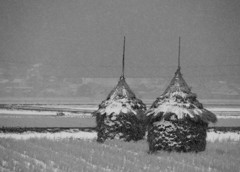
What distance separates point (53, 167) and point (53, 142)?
576 cm

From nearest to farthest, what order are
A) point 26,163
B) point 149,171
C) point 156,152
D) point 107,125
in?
point 149,171 < point 26,163 < point 156,152 < point 107,125

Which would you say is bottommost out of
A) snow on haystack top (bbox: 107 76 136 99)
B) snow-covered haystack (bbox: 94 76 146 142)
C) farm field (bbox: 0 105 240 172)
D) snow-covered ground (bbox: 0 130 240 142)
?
snow-covered ground (bbox: 0 130 240 142)

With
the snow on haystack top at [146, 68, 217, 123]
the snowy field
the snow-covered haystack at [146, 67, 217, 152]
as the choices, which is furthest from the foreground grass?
the snow on haystack top at [146, 68, 217, 123]

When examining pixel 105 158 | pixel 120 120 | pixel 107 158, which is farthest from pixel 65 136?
pixel 107 158

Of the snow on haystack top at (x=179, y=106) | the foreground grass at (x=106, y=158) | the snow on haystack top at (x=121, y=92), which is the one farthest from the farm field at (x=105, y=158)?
the snow on haystack top at (x=121, y=92)

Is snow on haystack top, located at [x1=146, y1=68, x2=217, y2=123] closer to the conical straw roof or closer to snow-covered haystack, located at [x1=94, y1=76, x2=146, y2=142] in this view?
the conical straw roof

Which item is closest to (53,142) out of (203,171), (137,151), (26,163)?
(137,151)

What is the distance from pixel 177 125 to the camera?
52.9ft

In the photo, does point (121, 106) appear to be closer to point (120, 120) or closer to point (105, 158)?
point (120, 120)

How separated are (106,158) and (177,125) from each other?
351 centimetres

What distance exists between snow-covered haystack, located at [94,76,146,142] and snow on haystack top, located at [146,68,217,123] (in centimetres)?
252

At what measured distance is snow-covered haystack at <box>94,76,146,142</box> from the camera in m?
19.3

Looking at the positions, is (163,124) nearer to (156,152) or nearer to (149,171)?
(156,152)

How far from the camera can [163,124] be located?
1614 cm
